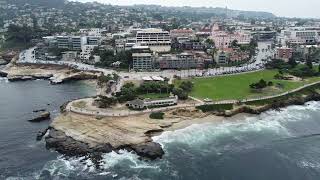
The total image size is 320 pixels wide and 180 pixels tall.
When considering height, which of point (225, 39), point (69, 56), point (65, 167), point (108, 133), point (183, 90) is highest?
point (225, 39)

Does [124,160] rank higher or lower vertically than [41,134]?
lower

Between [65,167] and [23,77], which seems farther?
[23,77]

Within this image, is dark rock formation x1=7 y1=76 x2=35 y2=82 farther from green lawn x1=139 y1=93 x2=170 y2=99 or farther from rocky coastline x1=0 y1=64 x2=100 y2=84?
green lawn x1=139 y1=93 x2=170 y2=99

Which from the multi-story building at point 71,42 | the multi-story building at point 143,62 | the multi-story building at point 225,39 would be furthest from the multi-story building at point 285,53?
the multi-story building at point 71,42

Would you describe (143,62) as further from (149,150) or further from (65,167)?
(65,167)

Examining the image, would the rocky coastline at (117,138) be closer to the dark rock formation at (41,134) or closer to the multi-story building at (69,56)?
the dark rock formation at (41,134)

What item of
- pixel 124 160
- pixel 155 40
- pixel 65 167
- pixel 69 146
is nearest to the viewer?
pixel 65 167

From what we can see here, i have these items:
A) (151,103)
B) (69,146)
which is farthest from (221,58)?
(69,146)
